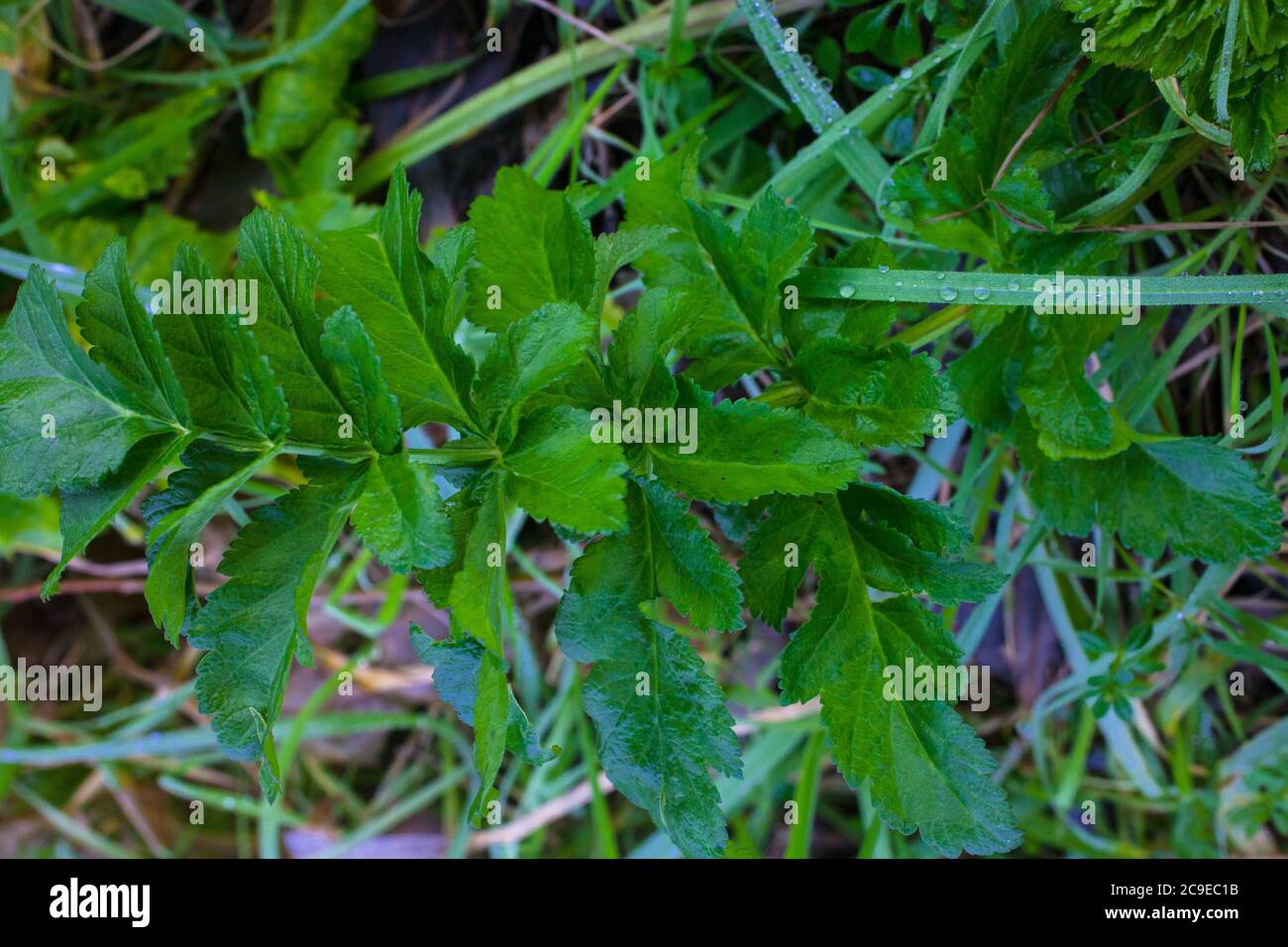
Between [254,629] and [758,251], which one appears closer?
[254,629]

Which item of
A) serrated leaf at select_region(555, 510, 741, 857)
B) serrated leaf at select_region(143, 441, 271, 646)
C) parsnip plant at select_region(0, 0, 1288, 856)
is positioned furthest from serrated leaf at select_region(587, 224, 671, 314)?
serrated leaf at select_region(143, 441, 271, 646)

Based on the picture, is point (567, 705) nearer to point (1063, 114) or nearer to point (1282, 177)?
point (1063, 114)

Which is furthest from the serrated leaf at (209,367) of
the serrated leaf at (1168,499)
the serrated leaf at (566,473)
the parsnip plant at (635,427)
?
the serrated leaf at (1168,499)

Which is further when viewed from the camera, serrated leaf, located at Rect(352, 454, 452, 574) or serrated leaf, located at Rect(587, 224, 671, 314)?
serrated leaf, located at Rect(587, 224, 671, 314)

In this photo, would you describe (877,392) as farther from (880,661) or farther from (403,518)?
(403,518)

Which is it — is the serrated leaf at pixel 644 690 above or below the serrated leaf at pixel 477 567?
below

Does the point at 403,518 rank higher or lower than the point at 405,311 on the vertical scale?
lower

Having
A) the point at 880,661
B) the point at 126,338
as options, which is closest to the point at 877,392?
the point at 880,661

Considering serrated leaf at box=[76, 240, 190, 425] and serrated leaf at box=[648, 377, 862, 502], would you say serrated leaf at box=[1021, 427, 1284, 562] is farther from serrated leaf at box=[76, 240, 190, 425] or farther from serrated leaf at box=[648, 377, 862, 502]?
serrated leaf at box=[76, 240, 190, 425]

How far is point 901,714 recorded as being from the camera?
894 mm

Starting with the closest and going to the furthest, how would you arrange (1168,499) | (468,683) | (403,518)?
(403,518) < (468,683) < (1168,499)

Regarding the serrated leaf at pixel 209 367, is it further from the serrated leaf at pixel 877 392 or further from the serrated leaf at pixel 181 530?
the serrated leaf at pixel 877 392
